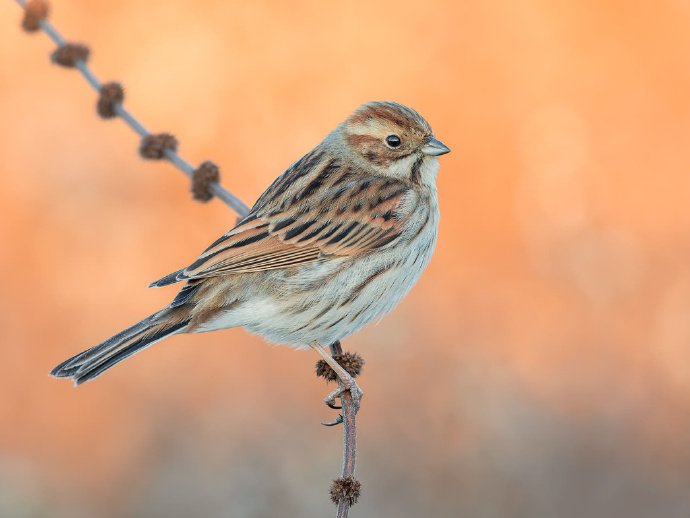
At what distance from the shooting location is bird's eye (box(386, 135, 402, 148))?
5.39m

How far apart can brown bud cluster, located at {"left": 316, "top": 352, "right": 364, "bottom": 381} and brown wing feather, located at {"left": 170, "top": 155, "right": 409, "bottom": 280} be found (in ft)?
1.73

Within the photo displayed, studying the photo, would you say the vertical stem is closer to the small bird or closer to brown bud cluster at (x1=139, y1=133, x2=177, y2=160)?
the small bird

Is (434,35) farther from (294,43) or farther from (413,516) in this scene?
(413,516)

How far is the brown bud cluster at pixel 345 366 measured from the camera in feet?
16.0

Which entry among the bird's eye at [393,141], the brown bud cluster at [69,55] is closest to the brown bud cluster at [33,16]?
the brown bud cluster at [69,55]

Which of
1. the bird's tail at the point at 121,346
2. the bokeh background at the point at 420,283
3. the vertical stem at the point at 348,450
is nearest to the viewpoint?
the vertical stem at the point at 348,450

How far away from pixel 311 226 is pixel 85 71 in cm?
127

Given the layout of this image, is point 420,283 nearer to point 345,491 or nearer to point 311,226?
point 311,226

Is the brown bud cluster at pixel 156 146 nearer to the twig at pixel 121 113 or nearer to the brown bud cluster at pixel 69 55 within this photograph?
the twig at pixel 121 113

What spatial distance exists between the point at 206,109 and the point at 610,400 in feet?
14.3

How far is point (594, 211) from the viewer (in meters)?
9.45

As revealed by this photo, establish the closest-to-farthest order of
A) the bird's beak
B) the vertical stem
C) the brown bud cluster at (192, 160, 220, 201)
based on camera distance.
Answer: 1. the vertical stem
2. the brown bud cluster at (192, 160, 220, 201)
3. the bird's beak

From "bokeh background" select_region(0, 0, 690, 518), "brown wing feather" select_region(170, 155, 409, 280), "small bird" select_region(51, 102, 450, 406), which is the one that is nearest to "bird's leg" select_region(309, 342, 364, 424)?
"small bird" select_region(51, 102, 450, 406)

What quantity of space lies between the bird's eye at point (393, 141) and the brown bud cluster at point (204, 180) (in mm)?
974
